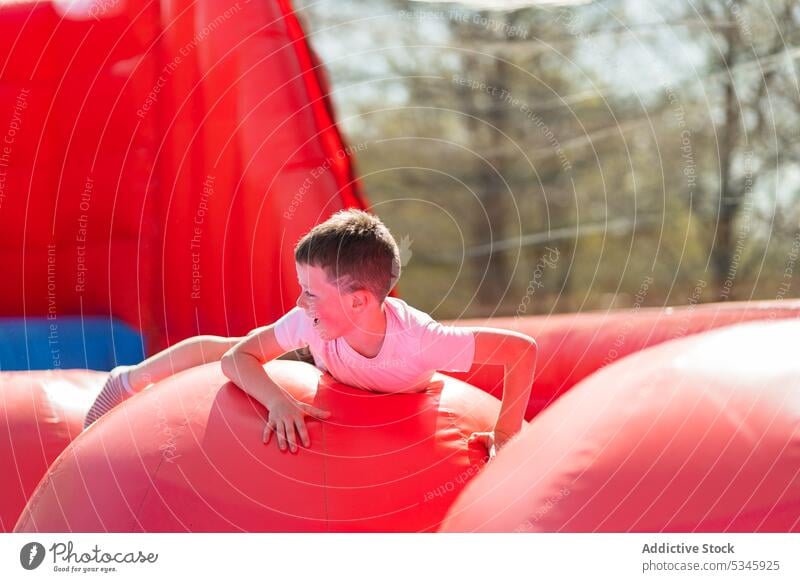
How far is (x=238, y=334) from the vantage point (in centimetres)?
246

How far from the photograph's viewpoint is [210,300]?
2453mm

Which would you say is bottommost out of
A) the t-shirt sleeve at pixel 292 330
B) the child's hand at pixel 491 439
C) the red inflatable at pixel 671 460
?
the red inflatable at pixel 671 460

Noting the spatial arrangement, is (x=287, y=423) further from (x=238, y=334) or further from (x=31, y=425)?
(x=238, y=334)

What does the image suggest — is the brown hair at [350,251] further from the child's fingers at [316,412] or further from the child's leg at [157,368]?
the child's leg at [157,368]

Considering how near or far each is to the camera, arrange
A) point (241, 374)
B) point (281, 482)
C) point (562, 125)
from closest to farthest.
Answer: point (281, 482) → point (241, 374) → point (562, 125)

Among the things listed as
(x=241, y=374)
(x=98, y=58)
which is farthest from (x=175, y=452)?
(x=98, y=58)

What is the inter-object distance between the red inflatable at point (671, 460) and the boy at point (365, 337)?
0.21 m

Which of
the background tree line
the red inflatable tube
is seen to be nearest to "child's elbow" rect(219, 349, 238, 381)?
the red inflatable tube

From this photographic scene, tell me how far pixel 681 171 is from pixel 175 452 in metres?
3.06

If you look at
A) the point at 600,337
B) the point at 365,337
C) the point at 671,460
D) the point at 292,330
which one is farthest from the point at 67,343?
the point at 671,460

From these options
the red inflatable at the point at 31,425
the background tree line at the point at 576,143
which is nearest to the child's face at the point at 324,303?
the red inflatable at the point at 31,425

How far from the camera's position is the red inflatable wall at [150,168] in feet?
8.01

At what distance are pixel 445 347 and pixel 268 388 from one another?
0.97ft
